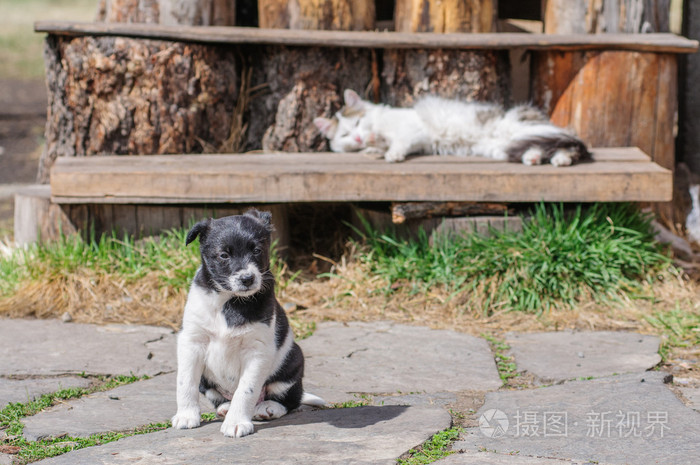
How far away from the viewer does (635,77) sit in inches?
199

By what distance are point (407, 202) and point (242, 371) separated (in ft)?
6.50

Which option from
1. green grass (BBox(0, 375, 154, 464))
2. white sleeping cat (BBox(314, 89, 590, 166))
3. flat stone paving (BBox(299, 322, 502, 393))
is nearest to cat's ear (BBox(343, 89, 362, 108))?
white sleeping cat (BBox(314, 89, 590, 166))

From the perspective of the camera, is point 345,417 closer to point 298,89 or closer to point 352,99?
point 352,99

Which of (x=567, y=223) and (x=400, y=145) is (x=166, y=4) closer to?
(x=400, y=145)

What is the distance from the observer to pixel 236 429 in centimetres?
266

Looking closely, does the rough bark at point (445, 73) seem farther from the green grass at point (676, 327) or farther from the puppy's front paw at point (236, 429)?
the puppy's front paw at point (236, 429)

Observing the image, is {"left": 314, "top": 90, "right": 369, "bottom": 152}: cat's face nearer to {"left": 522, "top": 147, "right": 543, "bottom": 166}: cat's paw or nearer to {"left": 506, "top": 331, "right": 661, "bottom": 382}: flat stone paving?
{"left": 522, "top": 147, "right": 543, "bottom": 166}: cat's paw

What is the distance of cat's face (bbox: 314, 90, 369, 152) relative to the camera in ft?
16.5

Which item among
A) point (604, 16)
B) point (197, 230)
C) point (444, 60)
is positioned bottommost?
point (197, 230)

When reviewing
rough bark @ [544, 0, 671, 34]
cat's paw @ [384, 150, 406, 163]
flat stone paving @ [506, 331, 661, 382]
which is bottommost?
flat stone paving @ [506, 331, 661, 382]

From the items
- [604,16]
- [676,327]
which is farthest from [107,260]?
[604,16]

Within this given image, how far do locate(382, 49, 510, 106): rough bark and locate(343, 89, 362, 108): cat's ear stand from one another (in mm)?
318

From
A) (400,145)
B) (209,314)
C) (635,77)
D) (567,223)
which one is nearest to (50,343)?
(209,314)

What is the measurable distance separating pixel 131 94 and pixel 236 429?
9.15ft
